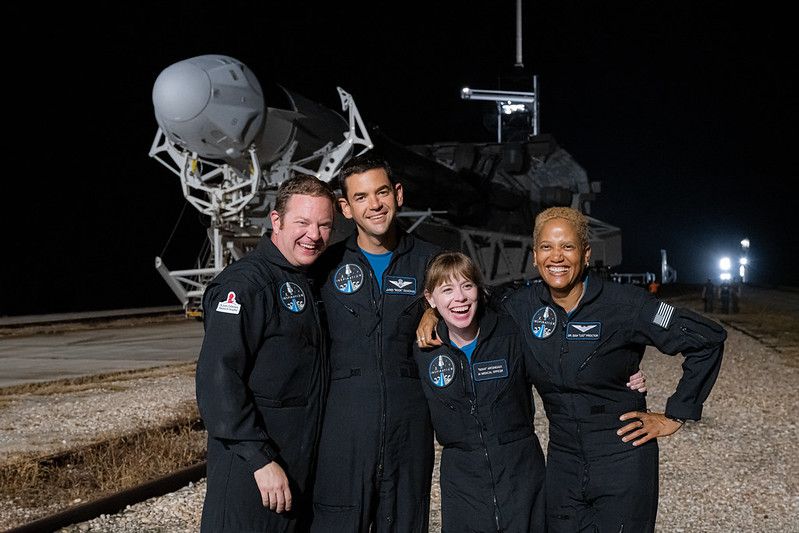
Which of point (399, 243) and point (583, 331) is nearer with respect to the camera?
point (583, 331)

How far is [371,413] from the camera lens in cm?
320

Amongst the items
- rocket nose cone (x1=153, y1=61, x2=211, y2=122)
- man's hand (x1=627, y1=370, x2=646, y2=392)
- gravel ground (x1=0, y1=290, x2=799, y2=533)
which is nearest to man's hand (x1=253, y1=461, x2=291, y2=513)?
man's hand (x1=627, y1=370, x2=646, y2=392)

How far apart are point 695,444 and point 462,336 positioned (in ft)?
15.4

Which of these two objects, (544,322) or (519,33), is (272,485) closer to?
(544,322)

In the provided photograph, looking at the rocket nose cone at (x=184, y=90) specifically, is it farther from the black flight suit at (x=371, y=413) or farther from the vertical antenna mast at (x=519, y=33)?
the vertical antenna mast at (x=519, y=33)

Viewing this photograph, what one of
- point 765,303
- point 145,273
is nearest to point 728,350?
point 765,303

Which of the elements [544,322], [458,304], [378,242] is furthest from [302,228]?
[544,322]

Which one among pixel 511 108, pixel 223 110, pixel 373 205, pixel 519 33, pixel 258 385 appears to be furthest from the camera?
pixel 519 33

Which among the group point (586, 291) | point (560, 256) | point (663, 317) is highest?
point (560, 256)

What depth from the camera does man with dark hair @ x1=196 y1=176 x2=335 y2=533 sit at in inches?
110

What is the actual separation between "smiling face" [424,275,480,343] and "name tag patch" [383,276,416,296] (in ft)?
0.59

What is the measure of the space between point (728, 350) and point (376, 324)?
40.0 ft

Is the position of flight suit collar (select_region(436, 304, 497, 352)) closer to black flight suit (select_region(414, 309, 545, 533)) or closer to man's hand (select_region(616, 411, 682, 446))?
black flight suit (select_region(414, 309, 545, 533))

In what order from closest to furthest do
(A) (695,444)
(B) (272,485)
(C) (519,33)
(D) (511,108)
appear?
1. (B) (272,485)
2. (A) (695,444)
3. (D) (511,108)
4. (C) (519,33)
